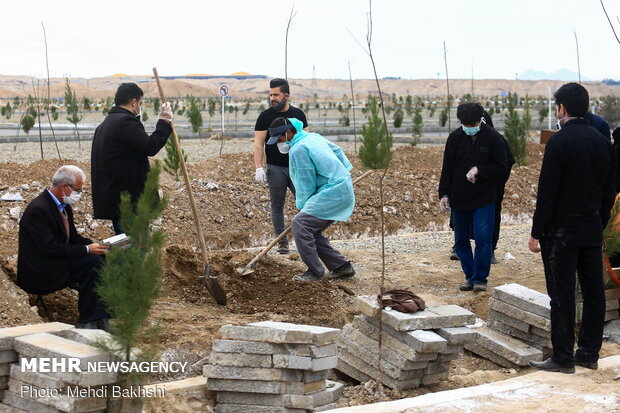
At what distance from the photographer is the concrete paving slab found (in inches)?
201

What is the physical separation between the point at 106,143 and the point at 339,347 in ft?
7.73

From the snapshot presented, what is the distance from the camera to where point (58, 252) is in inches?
237

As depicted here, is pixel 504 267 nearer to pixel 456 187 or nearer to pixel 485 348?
pixel 456 187

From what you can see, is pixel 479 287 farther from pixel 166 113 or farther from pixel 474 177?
pixel 166 113

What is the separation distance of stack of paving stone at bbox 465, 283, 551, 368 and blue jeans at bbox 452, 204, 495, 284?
3.83 ft

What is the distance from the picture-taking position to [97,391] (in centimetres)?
456

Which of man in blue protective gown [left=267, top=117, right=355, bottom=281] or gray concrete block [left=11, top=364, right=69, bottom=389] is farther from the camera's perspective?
man in blue protective gown [left=267, top=117, right=355, bottom=281]

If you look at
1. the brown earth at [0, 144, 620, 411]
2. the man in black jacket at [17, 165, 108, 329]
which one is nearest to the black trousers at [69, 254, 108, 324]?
the man in black jacket at [17, 165, 108, 329]

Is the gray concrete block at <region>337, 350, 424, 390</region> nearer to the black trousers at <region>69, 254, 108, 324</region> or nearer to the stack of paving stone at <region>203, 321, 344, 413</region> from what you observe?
the stack of paving stone at <region>203, 321, 344, 413</region>

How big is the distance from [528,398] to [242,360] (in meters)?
1.79

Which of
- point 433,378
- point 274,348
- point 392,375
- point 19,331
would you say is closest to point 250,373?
point 274,348

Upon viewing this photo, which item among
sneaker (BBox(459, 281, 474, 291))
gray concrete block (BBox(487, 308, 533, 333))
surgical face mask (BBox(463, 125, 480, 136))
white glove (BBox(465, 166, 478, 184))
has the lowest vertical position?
sneaker (BBox(459, 281, 474, 291))


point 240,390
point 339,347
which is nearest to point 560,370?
point 339,347

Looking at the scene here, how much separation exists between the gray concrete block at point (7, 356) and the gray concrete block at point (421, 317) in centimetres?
244
